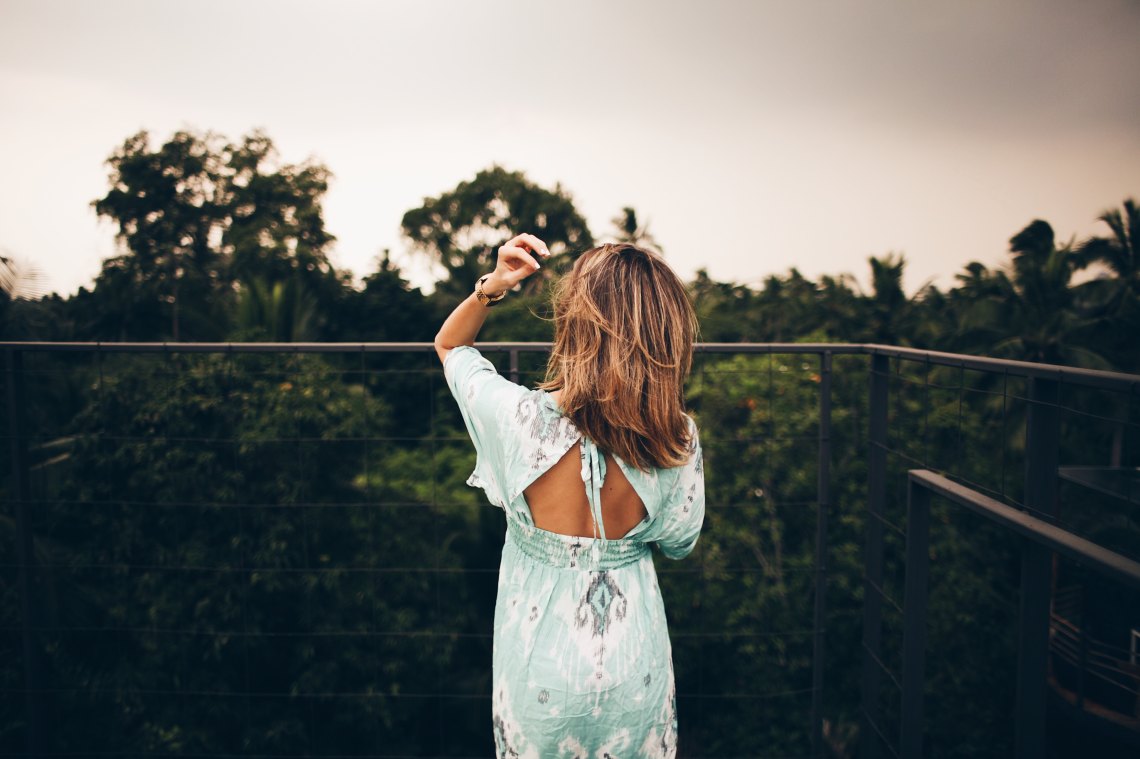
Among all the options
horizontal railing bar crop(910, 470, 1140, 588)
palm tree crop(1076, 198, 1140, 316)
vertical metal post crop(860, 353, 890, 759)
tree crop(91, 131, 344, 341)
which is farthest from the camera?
palm tree crop(1076, 198, 1140, 316)

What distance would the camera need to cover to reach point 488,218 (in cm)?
2322

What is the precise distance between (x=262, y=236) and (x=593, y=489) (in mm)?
17778

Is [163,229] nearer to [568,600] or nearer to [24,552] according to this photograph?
[24,552]

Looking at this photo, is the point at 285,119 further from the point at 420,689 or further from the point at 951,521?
the point at 951,521

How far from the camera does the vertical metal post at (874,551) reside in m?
1.86

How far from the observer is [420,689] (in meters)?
11.0

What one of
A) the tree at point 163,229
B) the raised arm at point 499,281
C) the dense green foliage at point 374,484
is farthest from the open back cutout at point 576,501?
the tree at point 163,229

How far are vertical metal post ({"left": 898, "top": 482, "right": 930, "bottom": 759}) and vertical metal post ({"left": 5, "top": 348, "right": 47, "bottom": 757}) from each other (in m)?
2.27

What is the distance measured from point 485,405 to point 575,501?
192 millimetres

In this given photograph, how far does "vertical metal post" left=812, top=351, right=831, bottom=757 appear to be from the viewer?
1.92 metres

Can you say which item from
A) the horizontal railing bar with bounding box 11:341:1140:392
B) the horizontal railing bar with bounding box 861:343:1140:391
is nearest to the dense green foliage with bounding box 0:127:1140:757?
the horizontal railing bar with bounding box 11:341:1140:392

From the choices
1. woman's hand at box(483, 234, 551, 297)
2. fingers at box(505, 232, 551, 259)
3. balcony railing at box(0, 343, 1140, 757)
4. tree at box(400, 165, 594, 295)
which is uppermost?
tree at box(400, 165, 594, 295)

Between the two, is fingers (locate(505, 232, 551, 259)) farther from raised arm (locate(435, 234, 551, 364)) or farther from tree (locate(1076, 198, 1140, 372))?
tree (locate(1076, 198, 1140, 372))

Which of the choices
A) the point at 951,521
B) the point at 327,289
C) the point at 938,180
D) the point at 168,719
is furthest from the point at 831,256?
the point at 168,719
